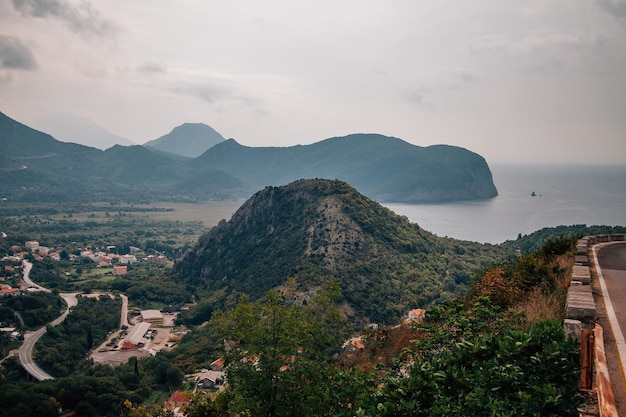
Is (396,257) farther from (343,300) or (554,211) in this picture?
(554,211)

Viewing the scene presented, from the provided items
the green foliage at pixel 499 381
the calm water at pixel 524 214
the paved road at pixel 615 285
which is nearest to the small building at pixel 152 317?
the paved road at pixel 615 285

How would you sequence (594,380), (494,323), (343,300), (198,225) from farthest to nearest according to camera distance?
(198,225), (343,300), (494,323), (594,380)

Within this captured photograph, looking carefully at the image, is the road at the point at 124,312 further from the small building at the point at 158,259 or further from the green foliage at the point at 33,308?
the small building at the point at 158,259

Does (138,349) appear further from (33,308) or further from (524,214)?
(524,214)

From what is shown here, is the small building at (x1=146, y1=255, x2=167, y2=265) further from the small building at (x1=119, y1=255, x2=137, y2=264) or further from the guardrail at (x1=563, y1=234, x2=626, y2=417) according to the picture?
the guardrail at (x1=563, y1=234, x2=626, y2=417)

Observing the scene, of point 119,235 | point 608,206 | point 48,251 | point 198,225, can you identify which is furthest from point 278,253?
point 608,206

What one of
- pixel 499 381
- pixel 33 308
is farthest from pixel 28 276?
pixel 499 381

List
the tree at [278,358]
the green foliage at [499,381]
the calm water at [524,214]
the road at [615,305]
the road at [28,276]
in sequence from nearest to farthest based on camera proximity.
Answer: the green foliage at [499,381] < the road at [615,305] < the tree at [278,358] < the road at [28,276] < the calm water at [524,214]
